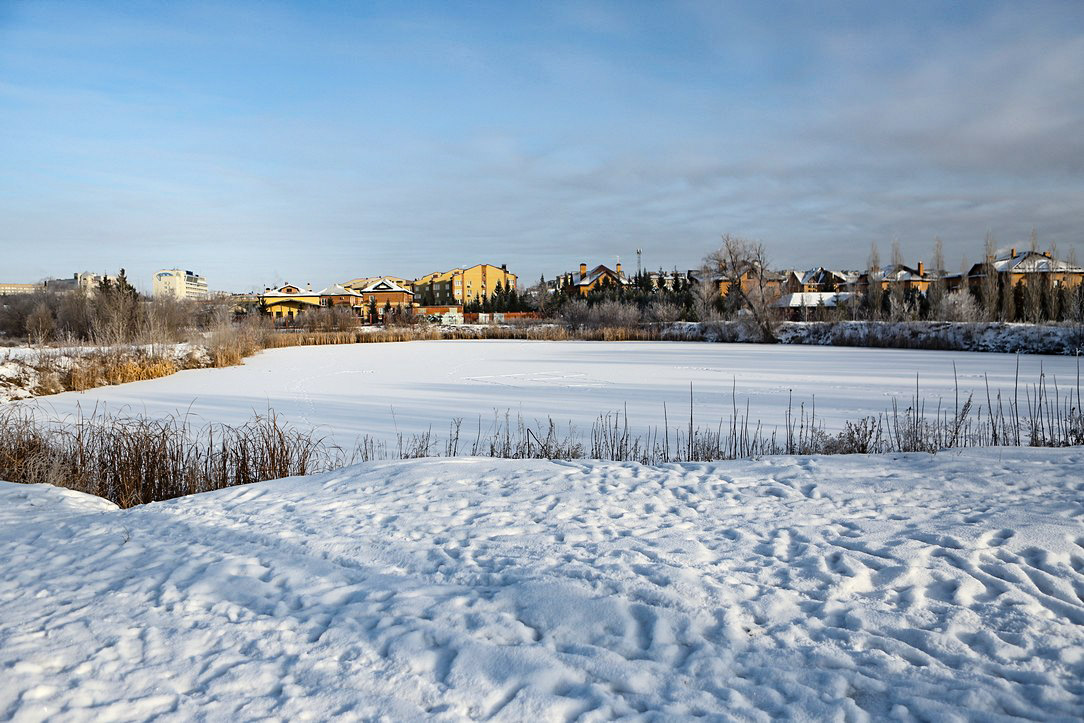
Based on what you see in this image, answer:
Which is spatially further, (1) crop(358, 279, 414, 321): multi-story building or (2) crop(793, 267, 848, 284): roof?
(1) crop(358, 279, 414, 321): multi-story building

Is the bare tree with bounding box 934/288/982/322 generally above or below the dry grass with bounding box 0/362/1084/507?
above

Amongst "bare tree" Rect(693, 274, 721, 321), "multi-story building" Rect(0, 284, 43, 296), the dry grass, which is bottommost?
the dry grass

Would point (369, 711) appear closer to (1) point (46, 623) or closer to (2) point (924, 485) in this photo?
(1) point (46, 623)

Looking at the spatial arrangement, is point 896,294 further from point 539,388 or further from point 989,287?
A: point 539,388

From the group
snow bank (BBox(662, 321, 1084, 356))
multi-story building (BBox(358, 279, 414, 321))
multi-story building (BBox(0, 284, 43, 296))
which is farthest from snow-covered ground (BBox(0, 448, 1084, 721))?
multi-story building (BBox(358, 279, 414, 321))

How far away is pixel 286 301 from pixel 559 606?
210 feet

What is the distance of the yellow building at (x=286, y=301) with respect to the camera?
182ft

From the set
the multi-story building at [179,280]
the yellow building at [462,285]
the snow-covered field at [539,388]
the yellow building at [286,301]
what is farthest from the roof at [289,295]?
the snow-covered field at [539,388]

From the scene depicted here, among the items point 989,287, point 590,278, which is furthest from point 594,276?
point 989,287

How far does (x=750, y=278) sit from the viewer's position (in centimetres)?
3219

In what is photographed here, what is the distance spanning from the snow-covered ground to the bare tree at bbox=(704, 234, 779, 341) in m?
23.7

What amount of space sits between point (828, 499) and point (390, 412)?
20.0 ft

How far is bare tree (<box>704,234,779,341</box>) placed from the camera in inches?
1063

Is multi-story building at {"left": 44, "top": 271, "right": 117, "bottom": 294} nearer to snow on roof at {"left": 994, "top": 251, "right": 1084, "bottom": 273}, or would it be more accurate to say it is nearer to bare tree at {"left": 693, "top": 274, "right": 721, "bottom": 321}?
bare tree at {"left": 693, "top": 274, "right": 721, "bottom": 321}
